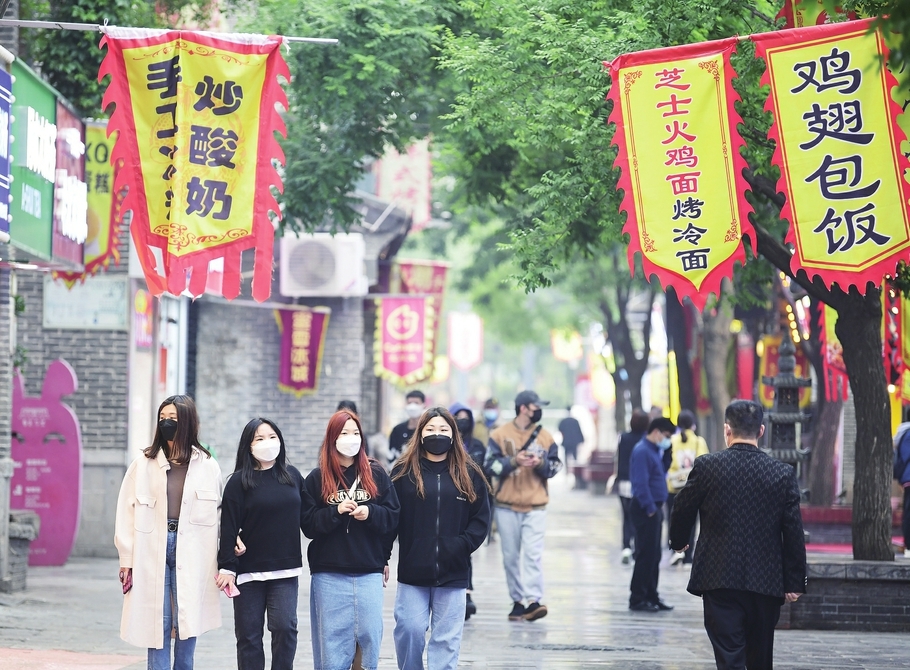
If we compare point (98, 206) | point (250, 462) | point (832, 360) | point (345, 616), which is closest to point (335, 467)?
point (250, 462)

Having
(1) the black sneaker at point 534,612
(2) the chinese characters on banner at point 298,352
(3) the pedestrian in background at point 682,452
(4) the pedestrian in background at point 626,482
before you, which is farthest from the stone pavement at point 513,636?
(2) the chinese characters on banner at point 298,352

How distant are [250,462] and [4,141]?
350cm

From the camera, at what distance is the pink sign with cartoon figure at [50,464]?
1502 centimetres

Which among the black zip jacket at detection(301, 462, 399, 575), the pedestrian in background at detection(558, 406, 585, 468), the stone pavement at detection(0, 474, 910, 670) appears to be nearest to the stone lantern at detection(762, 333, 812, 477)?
the stone pavement at detection(0, 474, 910, 670)

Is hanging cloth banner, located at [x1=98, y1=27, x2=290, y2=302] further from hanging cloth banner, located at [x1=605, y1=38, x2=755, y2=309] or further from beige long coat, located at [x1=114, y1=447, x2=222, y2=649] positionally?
hanging cloth banner, located at [x1=605, y1=38, x2=755, y2=309]

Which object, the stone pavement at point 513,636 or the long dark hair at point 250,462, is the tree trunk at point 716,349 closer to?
the stone pavement at point 513,636

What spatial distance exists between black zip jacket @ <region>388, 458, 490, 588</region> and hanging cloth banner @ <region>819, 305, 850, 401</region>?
9.13 meters

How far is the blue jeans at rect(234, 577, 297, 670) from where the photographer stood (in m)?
7.52

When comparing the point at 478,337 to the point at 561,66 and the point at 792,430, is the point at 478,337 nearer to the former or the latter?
the point at 792,430

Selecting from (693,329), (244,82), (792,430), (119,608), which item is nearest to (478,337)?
(693,329)

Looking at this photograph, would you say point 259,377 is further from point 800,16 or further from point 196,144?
point 800,16

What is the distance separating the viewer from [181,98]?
917 cm

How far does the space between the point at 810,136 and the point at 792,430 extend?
711 cm

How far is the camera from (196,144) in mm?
9172
